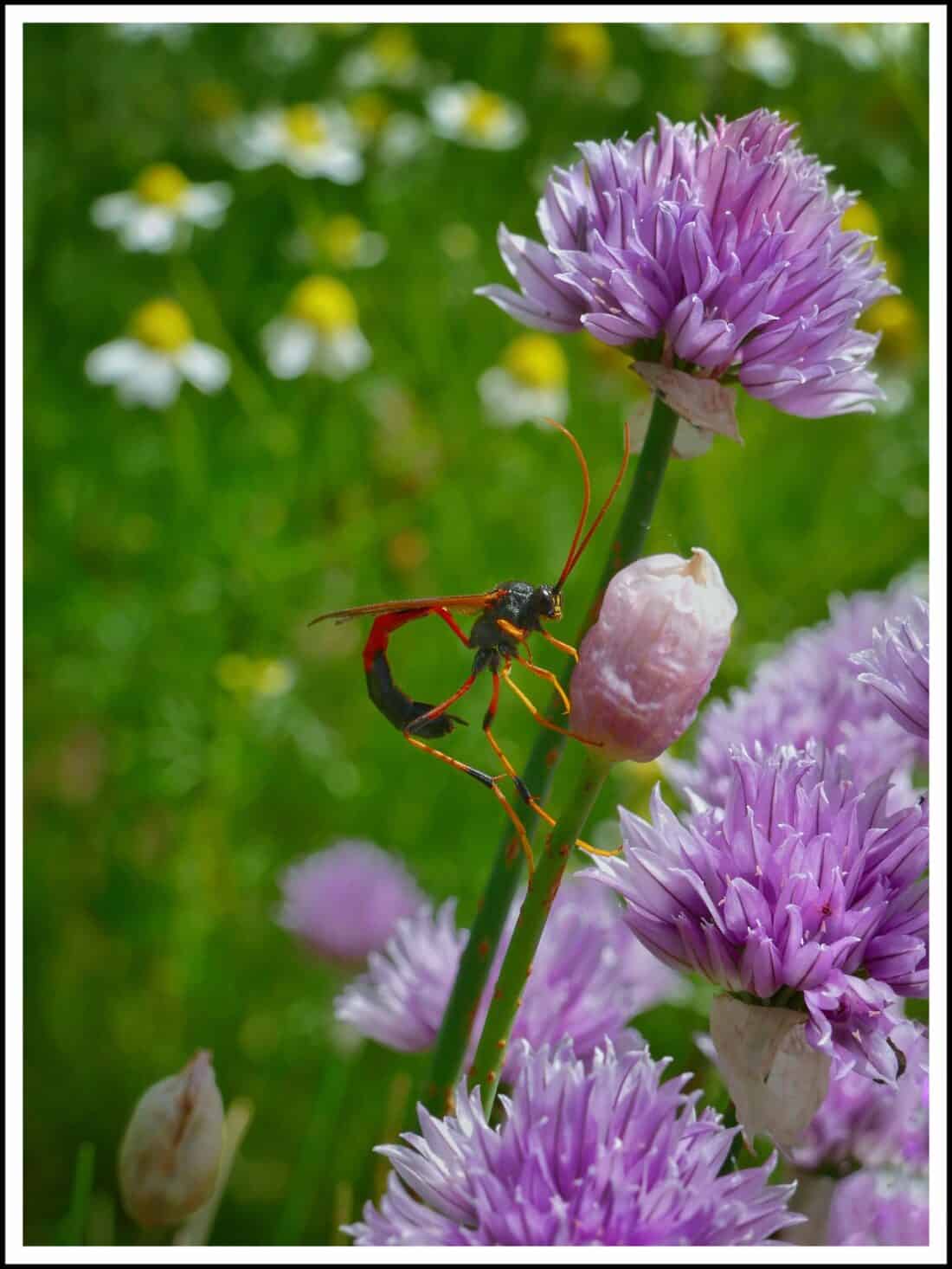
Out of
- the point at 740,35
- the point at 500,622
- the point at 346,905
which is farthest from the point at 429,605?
the point at 740,35

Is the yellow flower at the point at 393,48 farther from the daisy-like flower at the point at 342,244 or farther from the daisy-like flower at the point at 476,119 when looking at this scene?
A: the daisy-like flower at the point at 342,244

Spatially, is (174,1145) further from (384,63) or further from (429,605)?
(384,63)

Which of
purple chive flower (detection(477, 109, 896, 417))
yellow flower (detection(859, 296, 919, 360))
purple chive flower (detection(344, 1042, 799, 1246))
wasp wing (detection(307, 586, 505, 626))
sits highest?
yellow flower (detection(859, 296, 919, 360))

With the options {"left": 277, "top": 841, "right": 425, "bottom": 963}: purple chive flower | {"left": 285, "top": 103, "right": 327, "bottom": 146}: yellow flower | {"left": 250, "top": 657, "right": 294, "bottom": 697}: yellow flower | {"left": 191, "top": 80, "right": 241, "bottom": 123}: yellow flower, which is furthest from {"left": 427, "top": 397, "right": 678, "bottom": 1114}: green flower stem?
{"left": 191, "top": 80, "right": 241, "bottom": 123}: yellow flower

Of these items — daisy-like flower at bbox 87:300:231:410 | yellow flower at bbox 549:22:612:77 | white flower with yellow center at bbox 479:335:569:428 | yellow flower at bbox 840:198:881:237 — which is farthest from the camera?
yellow flower at bbox 549:22:612:77

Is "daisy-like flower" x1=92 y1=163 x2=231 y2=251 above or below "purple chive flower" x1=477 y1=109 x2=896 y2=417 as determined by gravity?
above

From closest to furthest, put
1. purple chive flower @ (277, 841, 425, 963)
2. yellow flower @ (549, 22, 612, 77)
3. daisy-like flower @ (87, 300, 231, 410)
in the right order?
purple chive flower @ (277, 841, 425, 963), daisy-like flower @ (87, 300, 231, 410), yellow flower @ (549, 22, 612, 77)

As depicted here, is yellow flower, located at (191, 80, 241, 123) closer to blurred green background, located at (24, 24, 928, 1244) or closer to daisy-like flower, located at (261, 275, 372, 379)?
blurred green background, located at (24, 24, 928, 1244)

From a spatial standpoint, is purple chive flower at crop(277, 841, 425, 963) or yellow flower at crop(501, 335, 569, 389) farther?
yellow flower at crop(501, 335, 569, 389)
